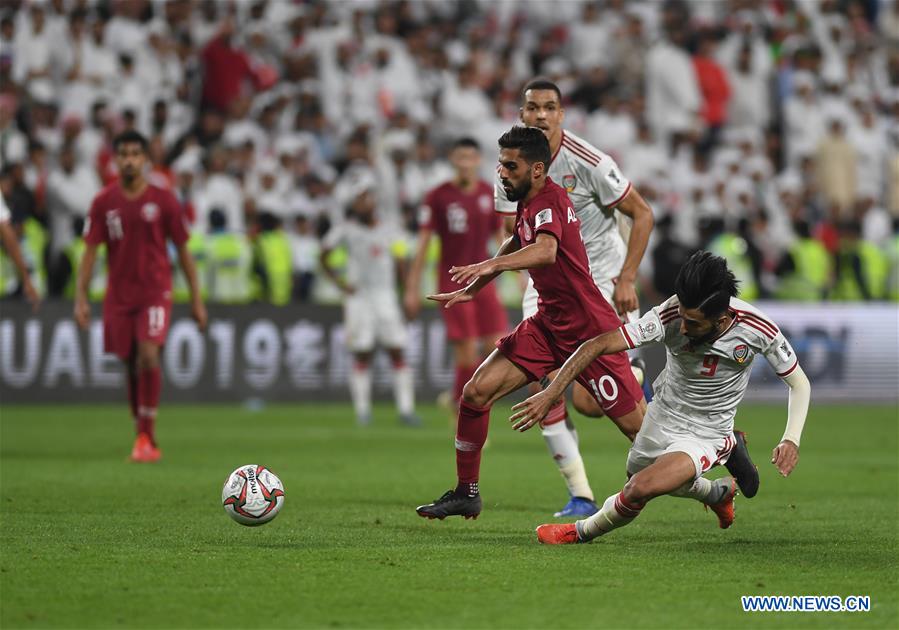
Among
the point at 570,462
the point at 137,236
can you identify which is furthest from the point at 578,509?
the point at 137,236

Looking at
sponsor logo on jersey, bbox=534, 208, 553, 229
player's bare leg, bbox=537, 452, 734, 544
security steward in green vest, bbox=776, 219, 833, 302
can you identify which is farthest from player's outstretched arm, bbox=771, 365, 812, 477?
security steward in green vest, bbox=776, 219, 833, 302

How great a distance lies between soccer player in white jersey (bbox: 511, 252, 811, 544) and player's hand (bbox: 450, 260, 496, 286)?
60cm

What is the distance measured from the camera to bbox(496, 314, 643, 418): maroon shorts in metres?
8.33

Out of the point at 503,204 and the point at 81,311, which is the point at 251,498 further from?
the point at 81,311

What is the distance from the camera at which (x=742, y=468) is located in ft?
26.8

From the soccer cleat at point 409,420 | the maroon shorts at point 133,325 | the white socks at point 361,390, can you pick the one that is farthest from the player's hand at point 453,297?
the white socks at point 361,390

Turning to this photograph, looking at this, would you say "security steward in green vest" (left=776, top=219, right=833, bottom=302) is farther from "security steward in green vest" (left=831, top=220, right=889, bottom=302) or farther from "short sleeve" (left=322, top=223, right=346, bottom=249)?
"short sleeve" (left=322, top=223, right=346, bottom=249)

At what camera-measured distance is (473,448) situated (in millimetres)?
8578

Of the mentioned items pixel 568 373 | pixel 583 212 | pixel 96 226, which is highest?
pixel 96 226

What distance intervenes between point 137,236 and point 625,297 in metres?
5.17

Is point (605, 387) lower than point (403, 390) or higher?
higher

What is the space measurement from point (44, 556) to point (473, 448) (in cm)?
243

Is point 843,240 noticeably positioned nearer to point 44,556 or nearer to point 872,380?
Result: point 872,380

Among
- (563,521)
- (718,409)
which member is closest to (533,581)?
(718,409)
